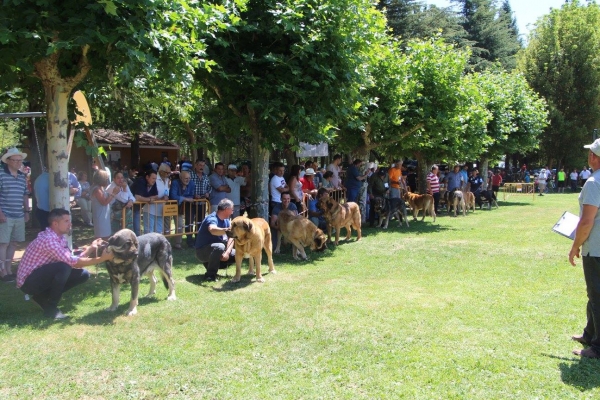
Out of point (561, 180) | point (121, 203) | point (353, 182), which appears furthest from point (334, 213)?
point (561, 180)

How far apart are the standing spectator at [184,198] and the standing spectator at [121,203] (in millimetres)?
1108

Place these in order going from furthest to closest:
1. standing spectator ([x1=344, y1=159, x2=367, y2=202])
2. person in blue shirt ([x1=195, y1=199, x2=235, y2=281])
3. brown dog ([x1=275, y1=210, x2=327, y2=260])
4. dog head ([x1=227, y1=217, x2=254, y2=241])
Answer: standing spectator ([x1=344, y1=159, x2=367, y2=202]) < brown dog ([x1=275, y1=210, x2=327, y2=260]) < person in blue shirt ([x1=195, y1=199, x2=235, y2=281]) < dog head ([x1=227, y1=217, x2=254, y2=241])

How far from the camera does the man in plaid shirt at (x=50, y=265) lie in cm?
580

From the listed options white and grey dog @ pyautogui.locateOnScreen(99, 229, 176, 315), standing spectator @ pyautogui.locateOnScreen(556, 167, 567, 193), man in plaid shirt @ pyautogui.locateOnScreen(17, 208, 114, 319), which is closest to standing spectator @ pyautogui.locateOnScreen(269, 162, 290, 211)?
white and grey dog @ pyautogui.locateOnScreen(99, 229, 176, 315)

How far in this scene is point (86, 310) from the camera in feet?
20.6

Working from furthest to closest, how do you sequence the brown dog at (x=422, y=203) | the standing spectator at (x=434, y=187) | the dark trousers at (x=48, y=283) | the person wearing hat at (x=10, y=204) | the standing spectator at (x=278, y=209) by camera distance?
1. the standing spectator at (x=434, y=187)
2. the brown dog at (x=422, y=203)
3. the standing spectator at (x=278, y=209)
4. the person wearing hat at (x=10, y=204)
5. the dark trousers at (x=48, y=283)

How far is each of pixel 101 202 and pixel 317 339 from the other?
16.0 feet

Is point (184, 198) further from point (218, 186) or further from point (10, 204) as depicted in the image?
point (10, 204)

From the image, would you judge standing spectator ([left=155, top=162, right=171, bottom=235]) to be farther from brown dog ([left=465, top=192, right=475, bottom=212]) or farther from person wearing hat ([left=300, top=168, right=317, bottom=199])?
brown dog ([left=465, top=192, right=475, bottom=212])

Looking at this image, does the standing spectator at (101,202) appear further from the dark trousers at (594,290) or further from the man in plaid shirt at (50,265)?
the dark trousers at (594,290)

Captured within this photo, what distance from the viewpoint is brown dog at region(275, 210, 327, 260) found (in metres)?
10.0

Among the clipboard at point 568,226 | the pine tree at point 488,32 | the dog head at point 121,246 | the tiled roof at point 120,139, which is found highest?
the pine tree at point 488,32

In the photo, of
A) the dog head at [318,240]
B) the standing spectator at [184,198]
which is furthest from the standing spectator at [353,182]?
the standing spectator at [184,198]

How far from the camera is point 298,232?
10.0m
